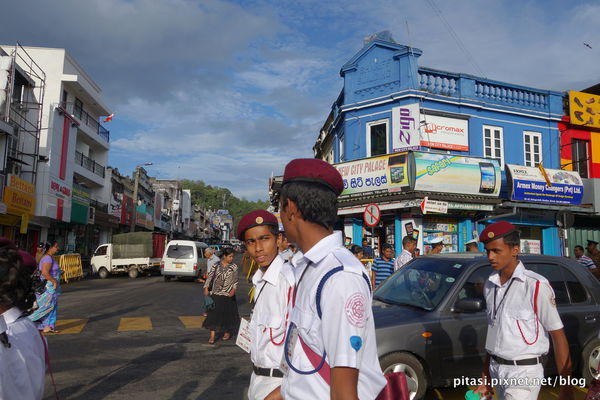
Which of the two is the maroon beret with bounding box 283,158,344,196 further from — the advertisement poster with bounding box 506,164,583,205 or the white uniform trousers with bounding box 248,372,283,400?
the advertisement poster with bounding box 506,164,583,205

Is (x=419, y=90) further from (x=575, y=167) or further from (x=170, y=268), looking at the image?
(x=170, y=268)

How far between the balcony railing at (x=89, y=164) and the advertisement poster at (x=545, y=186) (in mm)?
27820

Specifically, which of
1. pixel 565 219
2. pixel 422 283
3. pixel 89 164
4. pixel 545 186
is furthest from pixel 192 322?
pixel 89 164

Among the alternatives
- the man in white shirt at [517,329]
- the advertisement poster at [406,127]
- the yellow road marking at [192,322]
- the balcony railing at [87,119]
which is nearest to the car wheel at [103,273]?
the balcony railing at [87,119]

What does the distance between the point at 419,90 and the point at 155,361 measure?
46.8ft

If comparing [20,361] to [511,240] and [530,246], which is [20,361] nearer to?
[511,240]

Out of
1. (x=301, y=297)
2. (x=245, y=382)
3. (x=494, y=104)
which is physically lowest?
(x=245, y=382)

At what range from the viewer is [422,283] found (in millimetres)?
5598

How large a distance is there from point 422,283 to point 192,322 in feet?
21.7

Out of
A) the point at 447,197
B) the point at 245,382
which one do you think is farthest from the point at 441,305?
the point at 447,197

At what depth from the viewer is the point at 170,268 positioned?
21.9 meters

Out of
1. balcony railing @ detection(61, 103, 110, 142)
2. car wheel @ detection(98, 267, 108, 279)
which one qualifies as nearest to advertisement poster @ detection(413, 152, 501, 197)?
car wheel @ detection(98, 267, 108, 279)

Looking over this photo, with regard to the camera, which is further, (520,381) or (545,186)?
(545,186)

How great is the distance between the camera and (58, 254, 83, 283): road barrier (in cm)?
2214
